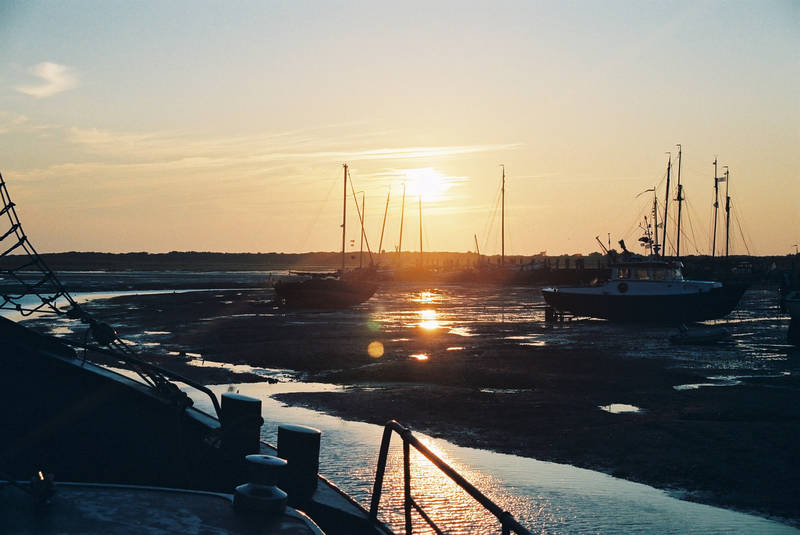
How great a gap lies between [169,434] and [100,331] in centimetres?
142

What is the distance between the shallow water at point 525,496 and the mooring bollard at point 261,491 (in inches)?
133

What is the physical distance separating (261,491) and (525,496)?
543 centimetres

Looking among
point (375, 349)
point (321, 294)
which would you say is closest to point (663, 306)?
point (375, 349)

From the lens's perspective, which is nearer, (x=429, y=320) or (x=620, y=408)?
(x=620, y=408)

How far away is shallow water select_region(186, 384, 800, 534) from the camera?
393 inches

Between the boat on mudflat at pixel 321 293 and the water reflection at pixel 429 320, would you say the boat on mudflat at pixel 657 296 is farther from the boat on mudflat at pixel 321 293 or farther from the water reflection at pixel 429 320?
the boat on mudflat at pixel 321 293

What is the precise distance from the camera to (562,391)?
1945 cm

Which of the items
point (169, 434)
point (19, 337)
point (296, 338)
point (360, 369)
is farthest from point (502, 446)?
point (296, 338)

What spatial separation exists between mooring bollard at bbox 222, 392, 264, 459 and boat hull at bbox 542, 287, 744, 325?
3298 centimetres

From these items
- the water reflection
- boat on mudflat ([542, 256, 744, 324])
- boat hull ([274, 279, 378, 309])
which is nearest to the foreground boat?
the water reflection

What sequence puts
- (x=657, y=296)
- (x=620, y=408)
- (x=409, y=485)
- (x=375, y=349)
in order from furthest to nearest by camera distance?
(x=657, y=296), (x=375, y=349), (x=620, y=408), (x=409, y=485)

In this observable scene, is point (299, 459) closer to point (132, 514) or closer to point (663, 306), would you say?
point (132, 514)

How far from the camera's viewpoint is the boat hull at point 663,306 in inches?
1537

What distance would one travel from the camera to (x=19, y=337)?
29.0 ft
